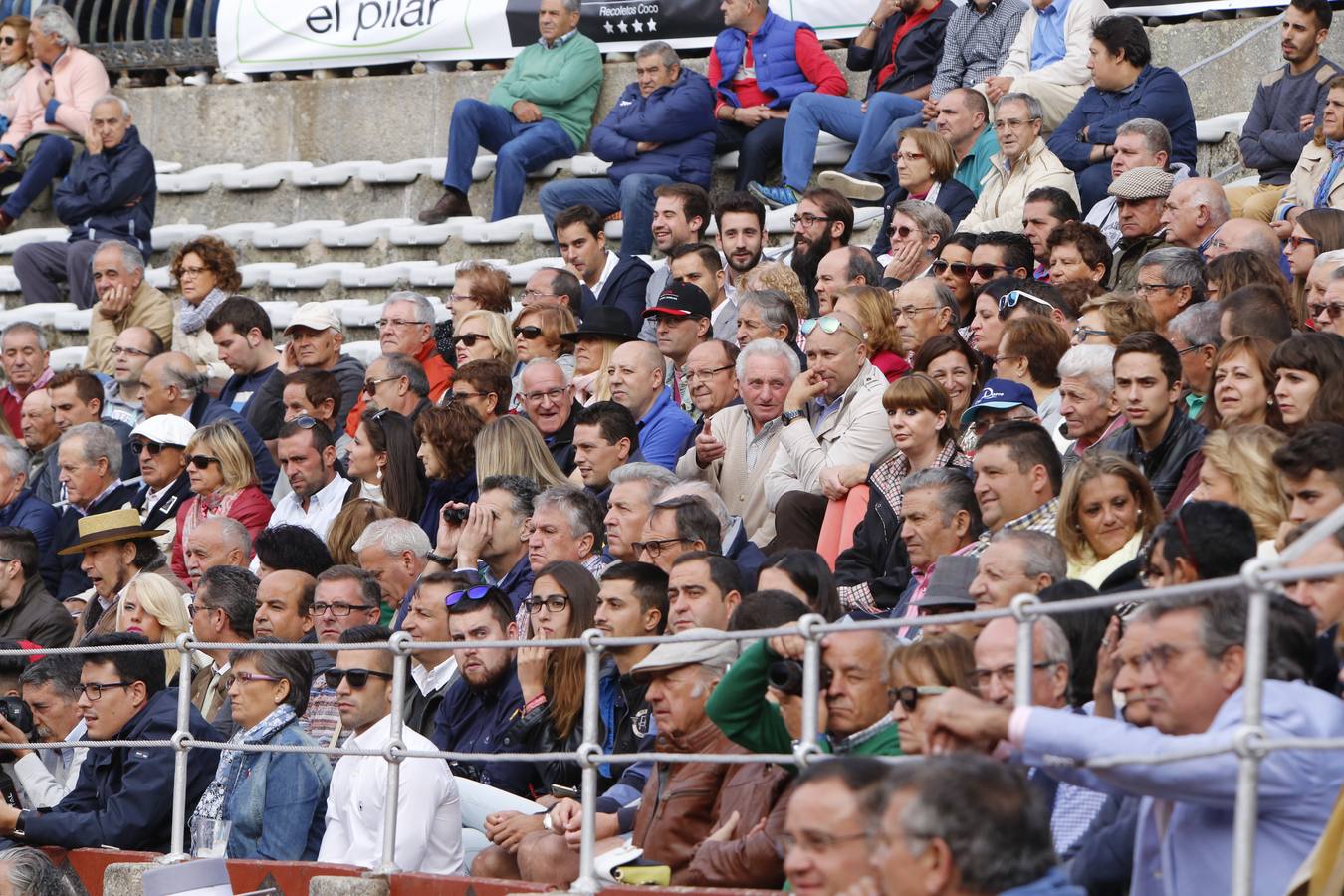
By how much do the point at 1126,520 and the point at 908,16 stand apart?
7044 mm

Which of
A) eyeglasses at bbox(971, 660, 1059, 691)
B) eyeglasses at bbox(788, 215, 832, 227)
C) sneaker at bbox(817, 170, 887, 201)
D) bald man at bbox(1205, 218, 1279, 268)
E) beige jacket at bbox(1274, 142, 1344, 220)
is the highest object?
beige jacket at bbox(1274, 142, 1344, 220)

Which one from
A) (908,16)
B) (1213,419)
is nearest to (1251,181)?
(908,16)

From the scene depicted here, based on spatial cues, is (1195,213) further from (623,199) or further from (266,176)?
(266,176)

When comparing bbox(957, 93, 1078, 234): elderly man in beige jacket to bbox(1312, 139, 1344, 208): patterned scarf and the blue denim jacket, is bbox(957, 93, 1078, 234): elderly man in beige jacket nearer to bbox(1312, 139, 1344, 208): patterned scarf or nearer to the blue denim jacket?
bbox(1312, 139, 1344, 208): patterned scarf

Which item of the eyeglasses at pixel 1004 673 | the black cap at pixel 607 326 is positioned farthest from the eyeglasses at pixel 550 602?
the black cap at pixel 607 326

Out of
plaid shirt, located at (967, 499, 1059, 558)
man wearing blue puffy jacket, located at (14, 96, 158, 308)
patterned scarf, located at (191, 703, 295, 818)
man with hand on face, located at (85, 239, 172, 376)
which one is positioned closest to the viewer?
plaid shirt, located at (967, 499, 1059, 558)

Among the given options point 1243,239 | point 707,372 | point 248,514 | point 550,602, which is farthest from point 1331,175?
point 248,514

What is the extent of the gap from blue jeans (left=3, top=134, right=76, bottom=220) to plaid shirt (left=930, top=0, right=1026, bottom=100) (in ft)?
22.2

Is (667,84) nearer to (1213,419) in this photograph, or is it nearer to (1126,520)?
(1213,419)

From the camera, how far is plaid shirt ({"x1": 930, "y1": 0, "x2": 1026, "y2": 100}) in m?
12.7

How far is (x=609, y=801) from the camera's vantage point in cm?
682

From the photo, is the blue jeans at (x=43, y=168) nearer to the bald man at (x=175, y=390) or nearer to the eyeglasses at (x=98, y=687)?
the bald man at (x=175, y=390)

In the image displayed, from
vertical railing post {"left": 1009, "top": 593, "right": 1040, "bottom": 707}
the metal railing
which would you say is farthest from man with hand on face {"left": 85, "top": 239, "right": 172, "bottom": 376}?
vertical railing post {"left": 1009, "top": 593, "right": 1040, "bottom": 707}

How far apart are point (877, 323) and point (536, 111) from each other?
18.8ft
